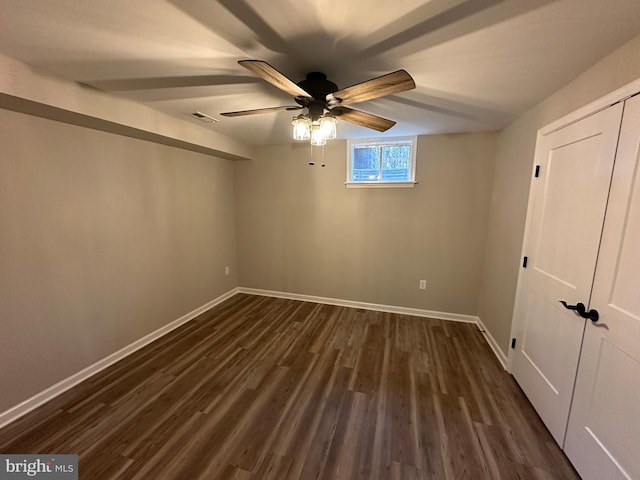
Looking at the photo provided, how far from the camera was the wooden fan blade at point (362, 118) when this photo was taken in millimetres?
1824

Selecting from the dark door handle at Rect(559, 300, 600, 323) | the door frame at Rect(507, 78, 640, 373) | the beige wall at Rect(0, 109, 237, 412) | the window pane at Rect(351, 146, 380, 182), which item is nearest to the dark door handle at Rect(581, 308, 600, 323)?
the dark door handle at Rect(559, 300, 600, 323)

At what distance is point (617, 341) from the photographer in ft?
4.23

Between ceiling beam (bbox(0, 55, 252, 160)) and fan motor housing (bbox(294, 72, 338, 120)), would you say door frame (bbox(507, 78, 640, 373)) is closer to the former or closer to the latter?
fan motor housing (bbox(294, 72, 338, 120))

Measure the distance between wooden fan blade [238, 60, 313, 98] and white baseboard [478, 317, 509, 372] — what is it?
291cm

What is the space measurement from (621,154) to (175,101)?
303 centimetres

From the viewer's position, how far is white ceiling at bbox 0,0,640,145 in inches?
43.4

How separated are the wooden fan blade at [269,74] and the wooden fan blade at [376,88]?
9.0 inches

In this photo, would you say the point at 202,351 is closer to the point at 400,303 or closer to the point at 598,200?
the point at 400,303

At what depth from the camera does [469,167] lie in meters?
3.11

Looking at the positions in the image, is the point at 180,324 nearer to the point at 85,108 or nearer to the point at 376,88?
the point at 85,108

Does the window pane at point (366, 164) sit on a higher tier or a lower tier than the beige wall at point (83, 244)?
higher

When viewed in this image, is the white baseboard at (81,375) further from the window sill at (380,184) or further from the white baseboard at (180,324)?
the window sill at (380,184)

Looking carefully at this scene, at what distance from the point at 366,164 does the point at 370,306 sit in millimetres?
2034

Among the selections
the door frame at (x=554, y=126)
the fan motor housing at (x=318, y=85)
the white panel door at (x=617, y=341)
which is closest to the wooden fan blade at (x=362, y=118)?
the fan motor housing at (x=318, y=85)
